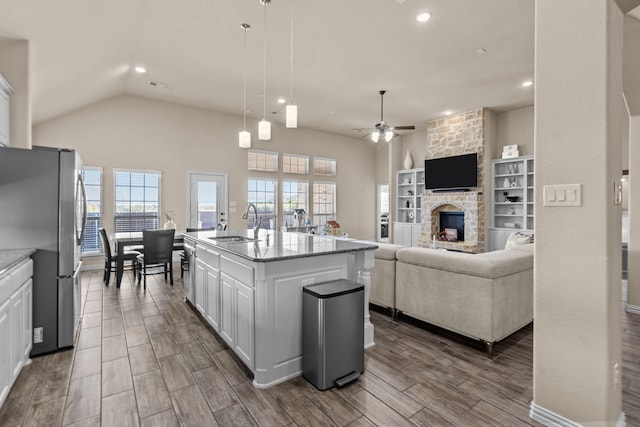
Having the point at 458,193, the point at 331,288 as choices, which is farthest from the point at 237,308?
the point at 458,193

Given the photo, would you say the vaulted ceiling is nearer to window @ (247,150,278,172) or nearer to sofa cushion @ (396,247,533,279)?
window @ (247,150,278,172)

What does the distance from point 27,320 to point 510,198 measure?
8.26 m

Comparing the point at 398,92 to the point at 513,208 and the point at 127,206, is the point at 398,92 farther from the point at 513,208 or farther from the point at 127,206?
the point at 127,206

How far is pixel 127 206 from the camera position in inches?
260

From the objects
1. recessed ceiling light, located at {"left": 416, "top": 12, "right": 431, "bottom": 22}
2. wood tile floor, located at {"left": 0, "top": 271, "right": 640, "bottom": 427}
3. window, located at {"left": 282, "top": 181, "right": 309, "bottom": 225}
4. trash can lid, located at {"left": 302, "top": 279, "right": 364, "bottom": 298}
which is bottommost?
wood tile floor, located at {"left": 0, "top": 271, "right": 640, "bottom": 427}

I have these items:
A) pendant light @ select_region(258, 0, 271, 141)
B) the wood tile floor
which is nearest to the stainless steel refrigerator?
the wood tile floor

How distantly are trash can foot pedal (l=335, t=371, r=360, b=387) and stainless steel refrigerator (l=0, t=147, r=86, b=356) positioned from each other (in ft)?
7.87

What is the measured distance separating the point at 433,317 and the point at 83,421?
2.79 m

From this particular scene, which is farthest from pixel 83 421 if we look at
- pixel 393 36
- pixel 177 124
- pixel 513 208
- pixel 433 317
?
pixel 513 208

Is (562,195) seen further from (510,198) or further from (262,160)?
(262,160)

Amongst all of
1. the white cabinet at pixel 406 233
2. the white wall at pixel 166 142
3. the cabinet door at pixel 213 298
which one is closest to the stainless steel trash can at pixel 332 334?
the cabinet door at pixel 213 298

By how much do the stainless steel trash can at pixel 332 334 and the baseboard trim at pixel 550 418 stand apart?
108 cm

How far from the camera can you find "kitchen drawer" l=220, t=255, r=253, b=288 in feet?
7.50

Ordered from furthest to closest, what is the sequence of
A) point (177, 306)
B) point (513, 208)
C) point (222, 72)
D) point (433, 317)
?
point (513, 208) < point (222, 72) < point (177, 306) < point (433, 317)
